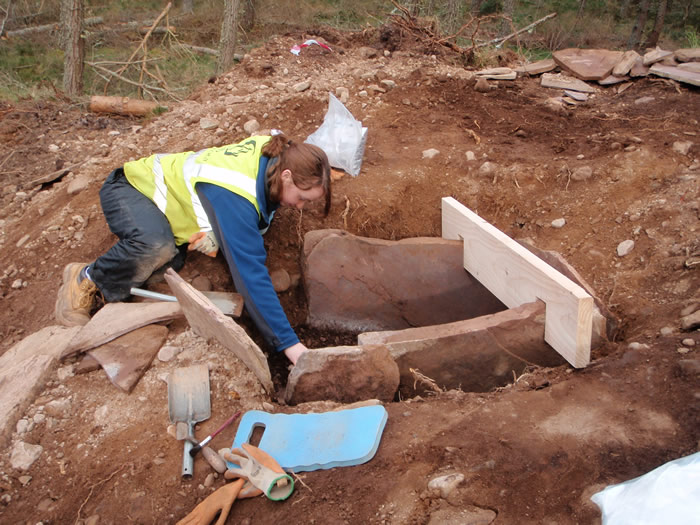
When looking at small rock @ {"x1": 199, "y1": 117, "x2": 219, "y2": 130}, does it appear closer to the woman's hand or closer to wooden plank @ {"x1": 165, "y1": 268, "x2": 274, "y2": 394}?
wooden plank @ {"x1": 165, "y1": 268, "x2": 274, "y2": 394}

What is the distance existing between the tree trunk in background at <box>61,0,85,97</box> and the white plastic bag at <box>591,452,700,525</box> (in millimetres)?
6726

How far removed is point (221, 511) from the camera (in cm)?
169

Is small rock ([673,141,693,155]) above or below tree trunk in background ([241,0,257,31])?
below

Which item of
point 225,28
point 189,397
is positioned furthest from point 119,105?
point 189,397

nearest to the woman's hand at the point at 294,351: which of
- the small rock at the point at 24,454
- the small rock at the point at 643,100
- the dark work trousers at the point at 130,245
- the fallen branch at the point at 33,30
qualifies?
the dark work trousers at the point at 130,245

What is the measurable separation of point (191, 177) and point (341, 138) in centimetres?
123

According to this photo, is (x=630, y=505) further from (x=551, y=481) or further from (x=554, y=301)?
(x=554, y=301)

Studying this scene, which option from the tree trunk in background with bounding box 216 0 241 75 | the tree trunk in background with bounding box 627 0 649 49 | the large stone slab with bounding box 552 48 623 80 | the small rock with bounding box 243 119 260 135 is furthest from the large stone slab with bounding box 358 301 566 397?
the tree trunk in background with bounding box 627 0 649 49

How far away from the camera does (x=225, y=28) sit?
21.8ft

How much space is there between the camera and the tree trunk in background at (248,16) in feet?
32.8

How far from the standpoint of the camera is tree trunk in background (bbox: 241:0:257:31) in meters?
9.99

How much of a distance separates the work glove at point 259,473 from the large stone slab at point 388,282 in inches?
51.8

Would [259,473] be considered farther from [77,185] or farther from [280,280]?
[77,185]

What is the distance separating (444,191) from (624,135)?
50.2 inches
